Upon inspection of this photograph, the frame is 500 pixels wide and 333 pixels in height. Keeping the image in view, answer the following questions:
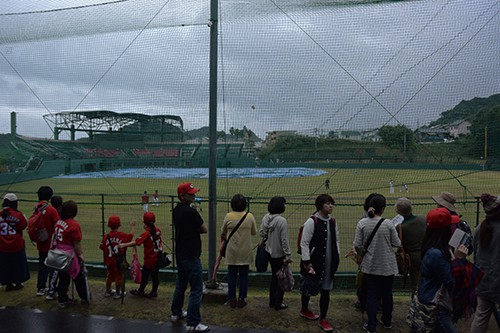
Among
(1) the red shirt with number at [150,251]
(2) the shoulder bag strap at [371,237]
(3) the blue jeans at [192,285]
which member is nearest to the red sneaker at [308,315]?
(2) the shoulder bag strap at [371,237]

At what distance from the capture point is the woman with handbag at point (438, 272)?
2.82 meters

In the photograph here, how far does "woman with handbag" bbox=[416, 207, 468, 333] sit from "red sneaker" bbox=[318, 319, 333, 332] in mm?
1109

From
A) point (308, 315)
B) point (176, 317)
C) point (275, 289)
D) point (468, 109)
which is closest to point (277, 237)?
point (275, 289)

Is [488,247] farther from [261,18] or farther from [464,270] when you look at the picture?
[261,18]

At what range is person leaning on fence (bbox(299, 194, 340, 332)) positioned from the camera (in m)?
3.68

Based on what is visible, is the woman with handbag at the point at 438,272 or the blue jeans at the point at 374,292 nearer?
the woman with handbag at the point at 438,272

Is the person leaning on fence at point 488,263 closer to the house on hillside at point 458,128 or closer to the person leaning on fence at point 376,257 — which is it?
the person leaning on fence at point 376,257

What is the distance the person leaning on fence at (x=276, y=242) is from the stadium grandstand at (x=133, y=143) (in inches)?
48.8

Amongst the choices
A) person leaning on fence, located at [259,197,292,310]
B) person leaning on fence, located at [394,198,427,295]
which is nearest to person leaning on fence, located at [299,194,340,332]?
person leaning on fence, located at [259,197,292,310]

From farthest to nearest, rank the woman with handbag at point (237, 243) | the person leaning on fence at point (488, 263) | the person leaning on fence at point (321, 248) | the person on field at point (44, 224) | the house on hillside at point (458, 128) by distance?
the house on hillside at point (458, 128), the person on field at point (44, 224), the woman with handbag at point (237, 243), the person leaning on fence at point (321, 248), the person leaning on fence at point (488, 263)

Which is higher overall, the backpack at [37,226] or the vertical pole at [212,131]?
the vertical pole at [212,131]

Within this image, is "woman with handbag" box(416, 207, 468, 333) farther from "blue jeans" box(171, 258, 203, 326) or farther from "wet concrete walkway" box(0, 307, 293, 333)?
"blue jeans" box(171, 258, 203, 326)

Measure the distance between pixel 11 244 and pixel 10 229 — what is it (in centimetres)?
20

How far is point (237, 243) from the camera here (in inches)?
171
